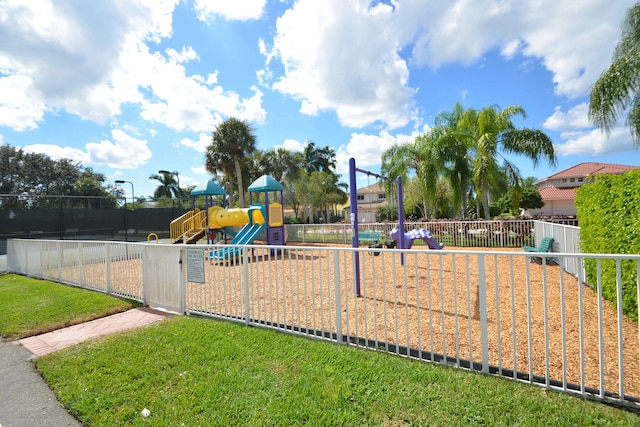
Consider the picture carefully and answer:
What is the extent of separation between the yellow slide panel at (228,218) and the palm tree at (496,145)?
11176mm

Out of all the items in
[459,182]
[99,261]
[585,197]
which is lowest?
[99,261]

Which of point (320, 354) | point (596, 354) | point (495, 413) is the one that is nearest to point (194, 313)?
point (320, 354)

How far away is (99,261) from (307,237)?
11057 mm

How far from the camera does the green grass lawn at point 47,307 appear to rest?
4.73m

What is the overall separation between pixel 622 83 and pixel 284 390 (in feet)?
35.8

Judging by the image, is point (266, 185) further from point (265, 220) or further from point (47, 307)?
point (47, 307)

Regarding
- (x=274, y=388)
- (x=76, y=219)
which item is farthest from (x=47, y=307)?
(x=76, y=219)

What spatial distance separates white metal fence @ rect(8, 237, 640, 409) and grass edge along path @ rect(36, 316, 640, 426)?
262 millimetres

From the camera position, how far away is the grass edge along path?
2.33 metres

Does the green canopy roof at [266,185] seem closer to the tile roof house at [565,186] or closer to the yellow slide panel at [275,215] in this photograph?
the yellow slide panel at [275,215]

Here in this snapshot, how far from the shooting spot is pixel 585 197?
5.80m

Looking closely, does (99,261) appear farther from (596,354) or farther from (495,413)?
(596,354)

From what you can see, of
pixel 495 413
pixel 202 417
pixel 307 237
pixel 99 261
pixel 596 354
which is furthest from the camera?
pixel 307 237

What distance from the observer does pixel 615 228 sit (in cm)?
430
